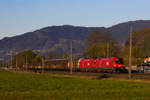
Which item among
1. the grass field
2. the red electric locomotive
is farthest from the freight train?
the grass field

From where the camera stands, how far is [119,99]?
2139cm

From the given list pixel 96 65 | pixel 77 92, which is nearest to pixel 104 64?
pixel 96 65

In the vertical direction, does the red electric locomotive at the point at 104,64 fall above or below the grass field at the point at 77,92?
above

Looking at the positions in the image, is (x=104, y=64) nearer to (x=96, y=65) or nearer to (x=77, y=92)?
(x=96, y=65)

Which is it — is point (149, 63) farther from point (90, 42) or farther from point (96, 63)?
point (90, 42)

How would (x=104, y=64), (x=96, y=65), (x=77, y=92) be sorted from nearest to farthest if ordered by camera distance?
(x=77, y=92)
(x=104, y=64)
(x=96, y=65)

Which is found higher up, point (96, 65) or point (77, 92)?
point (96, 65)

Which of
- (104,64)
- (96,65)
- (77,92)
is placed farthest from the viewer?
(96,65)

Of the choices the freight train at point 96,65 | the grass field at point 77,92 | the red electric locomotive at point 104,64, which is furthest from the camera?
the freight train at point 96,65

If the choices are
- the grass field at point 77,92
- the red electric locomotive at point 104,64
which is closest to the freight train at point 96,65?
the red electric locomotive at point 104,64

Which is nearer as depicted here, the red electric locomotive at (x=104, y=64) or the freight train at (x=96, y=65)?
the red electric locomotive at (x=104, y=64)

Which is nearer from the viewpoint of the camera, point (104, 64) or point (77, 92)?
point (77, 92)

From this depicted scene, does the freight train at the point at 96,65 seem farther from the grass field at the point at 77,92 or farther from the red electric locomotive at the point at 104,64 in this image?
the grass field at the point at 77,92

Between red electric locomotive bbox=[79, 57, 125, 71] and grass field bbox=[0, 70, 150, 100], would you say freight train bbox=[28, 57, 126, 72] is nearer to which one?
red electric locomotive bbox=[79, 57, 125, 71]
